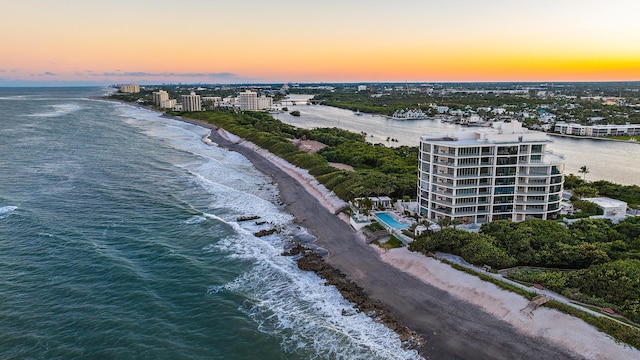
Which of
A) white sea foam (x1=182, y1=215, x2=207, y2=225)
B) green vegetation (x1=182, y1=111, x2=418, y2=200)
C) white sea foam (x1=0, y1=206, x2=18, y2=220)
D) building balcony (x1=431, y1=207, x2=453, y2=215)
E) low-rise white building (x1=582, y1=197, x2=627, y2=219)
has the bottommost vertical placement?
white sea foam (x1=182, y1=215, x2=207, y2=225)

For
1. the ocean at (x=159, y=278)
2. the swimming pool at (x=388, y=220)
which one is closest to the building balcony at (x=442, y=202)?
the swimming pool at (x=388, y=220)

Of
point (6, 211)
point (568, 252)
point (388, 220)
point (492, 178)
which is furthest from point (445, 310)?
point (6, 211)

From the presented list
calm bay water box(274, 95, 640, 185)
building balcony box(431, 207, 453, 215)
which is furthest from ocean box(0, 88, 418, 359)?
calm bay water box(274, 95, 640, 185)

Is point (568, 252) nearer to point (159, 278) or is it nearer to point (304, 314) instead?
point (304, 314)

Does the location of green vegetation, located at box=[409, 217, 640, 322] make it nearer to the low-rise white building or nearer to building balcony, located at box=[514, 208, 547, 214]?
building balcony, located at box=[514, 208, 547, 214]

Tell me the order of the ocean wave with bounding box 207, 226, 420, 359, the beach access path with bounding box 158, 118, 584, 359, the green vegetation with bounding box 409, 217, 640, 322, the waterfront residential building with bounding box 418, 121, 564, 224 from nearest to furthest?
1. the beach access path with bounding box 158, 118, 584, 359
2. the ocean wave with bounding box 207, 226, 420, 359
3. the green vegetation with bounding box 409, 217, 640, 322
4. the waterfront residential building with bounding box 418, 121, 564, 224

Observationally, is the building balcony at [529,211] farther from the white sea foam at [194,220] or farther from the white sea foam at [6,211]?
the white sea foam at [6,211]
